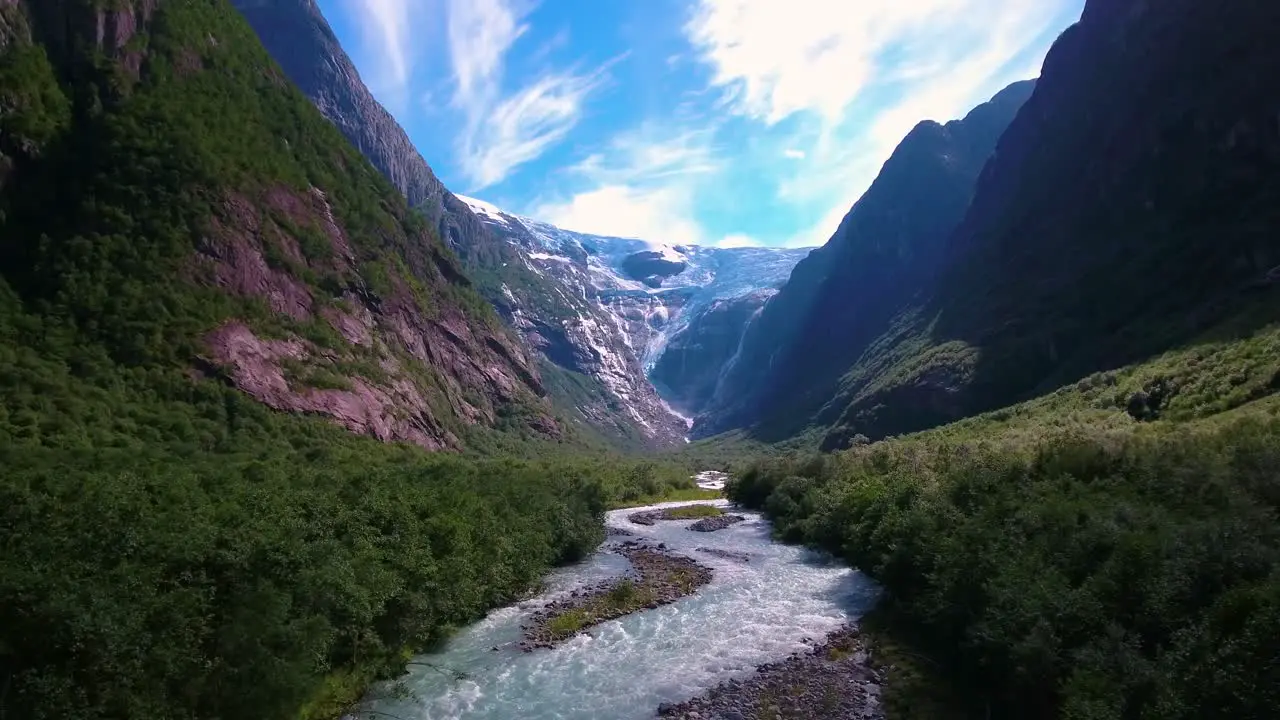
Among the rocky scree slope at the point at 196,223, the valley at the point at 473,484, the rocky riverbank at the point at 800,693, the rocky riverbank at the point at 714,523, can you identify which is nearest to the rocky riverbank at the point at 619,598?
the valley at the point at 473,484

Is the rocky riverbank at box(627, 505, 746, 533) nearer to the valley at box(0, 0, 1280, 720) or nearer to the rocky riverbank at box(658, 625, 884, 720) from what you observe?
the valley at box(0, 0, 1280, 720)

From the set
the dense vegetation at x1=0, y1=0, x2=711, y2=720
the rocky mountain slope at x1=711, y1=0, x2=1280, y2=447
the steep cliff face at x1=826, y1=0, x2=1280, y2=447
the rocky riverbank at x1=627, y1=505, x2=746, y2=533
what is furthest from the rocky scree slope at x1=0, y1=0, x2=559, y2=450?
the steep cliff face at x1=826, y1=0, x2=1280, y2=447

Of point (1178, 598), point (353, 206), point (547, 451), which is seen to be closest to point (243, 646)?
point (1178, 598)

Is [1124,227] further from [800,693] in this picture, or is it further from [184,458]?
[184,458]

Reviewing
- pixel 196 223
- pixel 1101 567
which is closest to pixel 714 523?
pixel 1101 567

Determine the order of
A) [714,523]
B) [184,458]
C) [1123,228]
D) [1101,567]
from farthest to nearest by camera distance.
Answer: [1123,228] < [714,523] < [184,458] < [1101,567]
